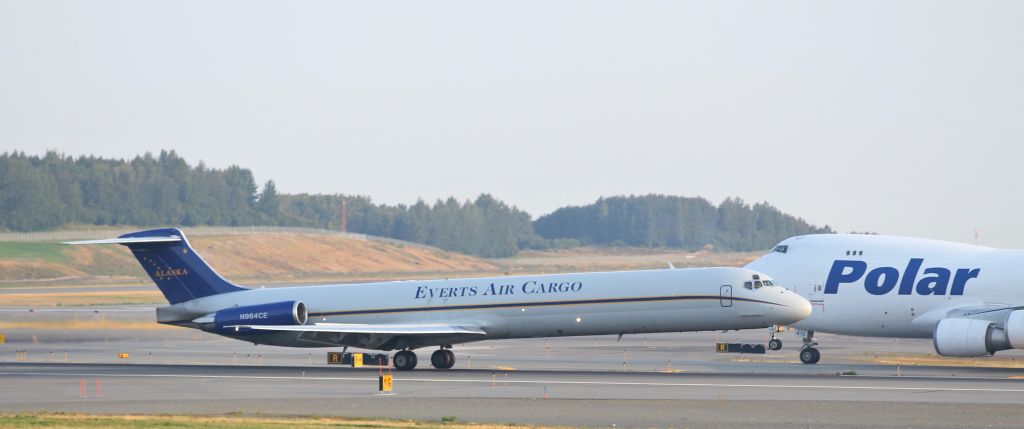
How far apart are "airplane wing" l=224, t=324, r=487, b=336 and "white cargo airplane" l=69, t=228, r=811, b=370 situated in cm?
3

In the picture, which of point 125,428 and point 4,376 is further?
point 4,376

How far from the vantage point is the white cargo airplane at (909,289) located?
42.4 m

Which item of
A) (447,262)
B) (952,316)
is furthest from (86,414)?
(447,262)

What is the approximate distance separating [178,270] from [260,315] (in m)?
4.16

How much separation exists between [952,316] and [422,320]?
16.7 meters

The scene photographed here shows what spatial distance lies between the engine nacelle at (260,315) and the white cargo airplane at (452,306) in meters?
0.03

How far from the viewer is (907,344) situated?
5953cm

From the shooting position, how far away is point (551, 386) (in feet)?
122

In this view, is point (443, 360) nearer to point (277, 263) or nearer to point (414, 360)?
point (414, 360)

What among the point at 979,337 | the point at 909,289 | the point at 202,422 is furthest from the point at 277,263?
the point at 202,422

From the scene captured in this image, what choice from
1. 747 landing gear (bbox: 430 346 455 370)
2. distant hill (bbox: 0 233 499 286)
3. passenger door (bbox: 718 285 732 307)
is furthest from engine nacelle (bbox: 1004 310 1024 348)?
distant hill (bbox: 0 233 499 286)

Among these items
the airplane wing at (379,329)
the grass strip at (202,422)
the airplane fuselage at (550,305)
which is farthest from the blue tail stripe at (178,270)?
the grass strip at (202,422)

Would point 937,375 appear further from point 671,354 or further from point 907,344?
point 907,344

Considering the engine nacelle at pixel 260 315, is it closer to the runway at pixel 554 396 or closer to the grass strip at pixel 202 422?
the runway at pixel 554 396
